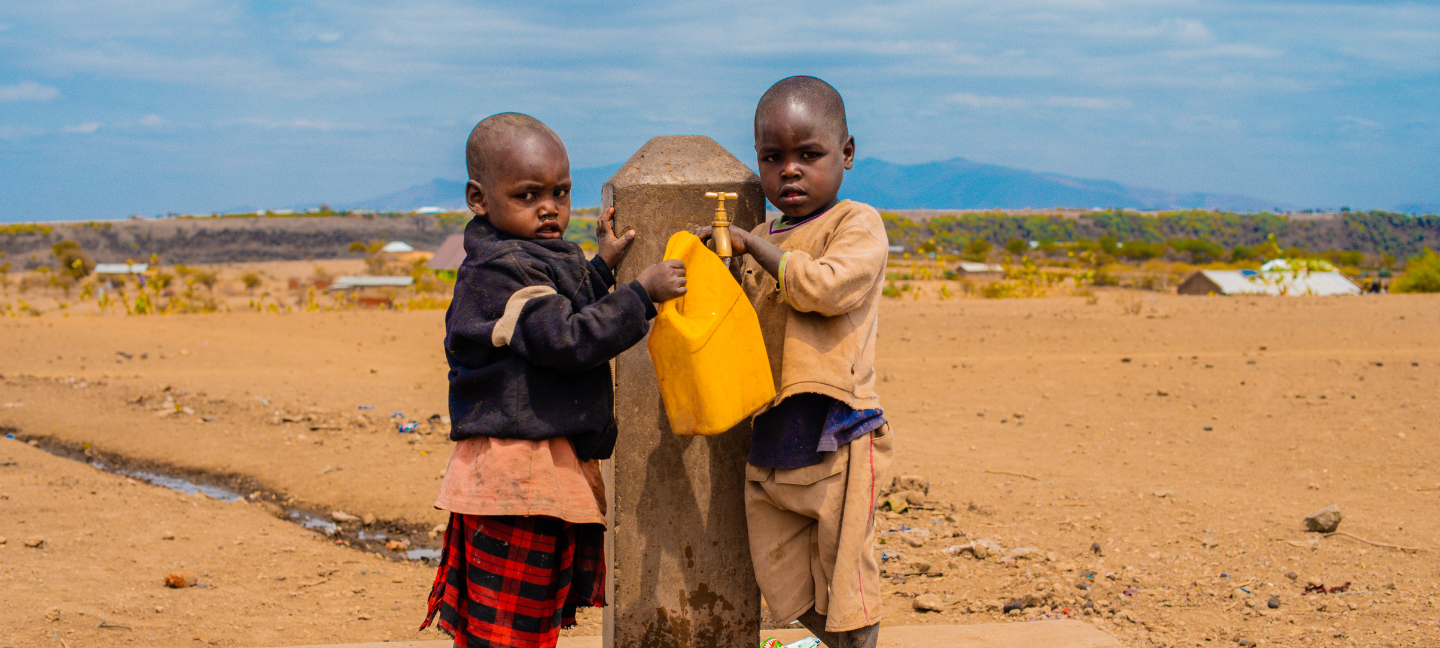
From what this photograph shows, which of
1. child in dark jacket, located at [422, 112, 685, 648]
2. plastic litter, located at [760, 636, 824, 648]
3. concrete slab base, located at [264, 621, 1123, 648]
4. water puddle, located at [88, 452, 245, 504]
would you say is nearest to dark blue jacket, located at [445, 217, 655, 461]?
child in dark jacket, located at [422, 112, 685, 648]

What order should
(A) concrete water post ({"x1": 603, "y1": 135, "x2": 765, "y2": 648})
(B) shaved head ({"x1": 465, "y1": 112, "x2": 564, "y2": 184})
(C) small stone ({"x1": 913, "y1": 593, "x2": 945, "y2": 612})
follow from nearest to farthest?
(B) shaved head ({"x1": 465, "y1": 112, "x2": 564, "y2": 184}), (A) concrete water post ({"x1": 603, "y1": 135, "x2": 765, "y2": 648}), (C) small stone ({"x1": 913, "y1": 593, "x2": 945, "y2": 612})

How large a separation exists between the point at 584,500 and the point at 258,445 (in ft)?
17.1

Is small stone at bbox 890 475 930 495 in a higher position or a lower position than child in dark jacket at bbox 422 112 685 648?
lower

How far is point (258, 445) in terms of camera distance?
645 centimetres

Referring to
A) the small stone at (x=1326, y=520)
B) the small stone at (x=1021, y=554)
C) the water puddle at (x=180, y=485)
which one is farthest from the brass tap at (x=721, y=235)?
the water puddle at (x=180, y=485)

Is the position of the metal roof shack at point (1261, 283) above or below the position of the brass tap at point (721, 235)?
below

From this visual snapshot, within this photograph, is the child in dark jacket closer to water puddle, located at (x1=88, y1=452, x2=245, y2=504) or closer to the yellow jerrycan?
the yellow jerrycan

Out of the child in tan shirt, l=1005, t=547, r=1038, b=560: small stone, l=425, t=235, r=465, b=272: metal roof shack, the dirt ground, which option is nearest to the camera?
the child in tan shirt

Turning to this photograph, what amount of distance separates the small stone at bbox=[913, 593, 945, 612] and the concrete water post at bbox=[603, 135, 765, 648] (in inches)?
52.5

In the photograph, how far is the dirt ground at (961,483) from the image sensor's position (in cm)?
364

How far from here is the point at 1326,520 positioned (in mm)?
4355

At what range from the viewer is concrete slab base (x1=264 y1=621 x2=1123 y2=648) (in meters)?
3.02

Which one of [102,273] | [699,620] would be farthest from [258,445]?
[102,273]

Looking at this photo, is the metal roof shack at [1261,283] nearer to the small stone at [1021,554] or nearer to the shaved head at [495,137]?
the small stone at [1021,554]
